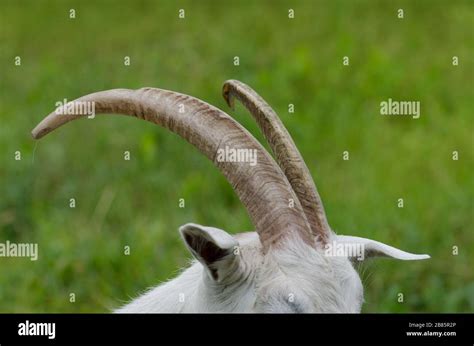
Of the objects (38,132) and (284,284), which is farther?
(38,132)

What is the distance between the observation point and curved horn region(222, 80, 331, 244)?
225 inches

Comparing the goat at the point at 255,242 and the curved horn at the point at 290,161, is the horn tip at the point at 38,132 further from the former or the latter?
the curved horn at the point at 290,161

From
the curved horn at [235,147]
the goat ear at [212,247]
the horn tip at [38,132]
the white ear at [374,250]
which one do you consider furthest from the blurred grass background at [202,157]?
the goat ear at [212,247]

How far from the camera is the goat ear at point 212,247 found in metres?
5.04

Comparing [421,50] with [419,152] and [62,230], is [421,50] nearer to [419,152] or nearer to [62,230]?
[419,152]

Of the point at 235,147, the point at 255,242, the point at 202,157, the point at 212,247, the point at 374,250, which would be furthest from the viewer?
the point at 202,157

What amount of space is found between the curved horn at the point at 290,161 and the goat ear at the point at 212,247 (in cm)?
62

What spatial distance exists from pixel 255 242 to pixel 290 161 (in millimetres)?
569

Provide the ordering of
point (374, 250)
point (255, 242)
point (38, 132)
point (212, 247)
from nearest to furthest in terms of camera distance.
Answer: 1. point (212, 247)
2. point (255, 242)
3. point (38, 132)
4. point (374, 250)

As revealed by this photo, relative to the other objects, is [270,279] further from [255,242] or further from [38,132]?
[38,132]

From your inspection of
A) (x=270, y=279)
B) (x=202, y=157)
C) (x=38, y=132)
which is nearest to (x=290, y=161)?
(x=270, y=279)

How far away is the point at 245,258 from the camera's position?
5371 millimetres

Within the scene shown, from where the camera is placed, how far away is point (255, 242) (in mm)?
5551
